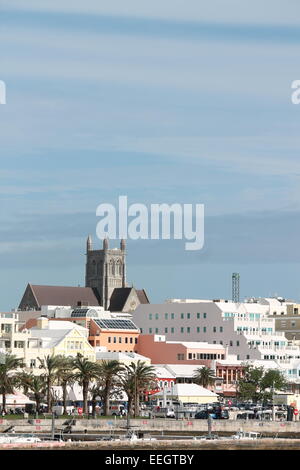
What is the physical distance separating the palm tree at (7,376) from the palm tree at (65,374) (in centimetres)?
432

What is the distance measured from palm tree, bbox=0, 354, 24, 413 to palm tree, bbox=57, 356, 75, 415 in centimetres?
432

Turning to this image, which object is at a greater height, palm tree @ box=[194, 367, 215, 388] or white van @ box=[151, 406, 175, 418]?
palm tree @ box=[194, 367, 215, 388]

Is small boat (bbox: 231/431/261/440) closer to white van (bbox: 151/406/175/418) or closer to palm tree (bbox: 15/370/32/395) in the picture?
white van (bbox: 151/406/175/418)

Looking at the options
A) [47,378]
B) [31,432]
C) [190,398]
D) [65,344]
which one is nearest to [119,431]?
[31,432]

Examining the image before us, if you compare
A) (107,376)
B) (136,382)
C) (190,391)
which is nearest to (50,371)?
(107,376)

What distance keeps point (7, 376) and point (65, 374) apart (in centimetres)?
599

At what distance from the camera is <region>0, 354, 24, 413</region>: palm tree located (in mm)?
166000

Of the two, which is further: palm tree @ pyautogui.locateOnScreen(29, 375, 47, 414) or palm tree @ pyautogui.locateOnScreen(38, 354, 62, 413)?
palm tree @ pyautogui.locateOnScreen(38, 354, 62, 413)

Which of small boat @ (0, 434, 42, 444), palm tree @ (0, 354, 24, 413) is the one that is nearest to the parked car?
palm tree @ (0, 354, 24, 413)

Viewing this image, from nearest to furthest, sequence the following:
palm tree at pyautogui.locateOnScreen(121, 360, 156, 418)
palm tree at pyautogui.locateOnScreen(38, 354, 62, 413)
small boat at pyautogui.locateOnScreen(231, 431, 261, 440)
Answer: small boat at pyautogui.locateOnScreen(231, 431, 261, 440) → palm tree at pyautogui.locateOnScreen(38, 354, 62, 413) → palm tree at pyautogui.locateOnScreen(121, 360, 156, 418)

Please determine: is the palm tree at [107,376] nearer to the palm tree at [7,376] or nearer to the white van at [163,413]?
the white van at [163,413]

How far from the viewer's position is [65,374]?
558 ft

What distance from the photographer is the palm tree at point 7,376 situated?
166 m
